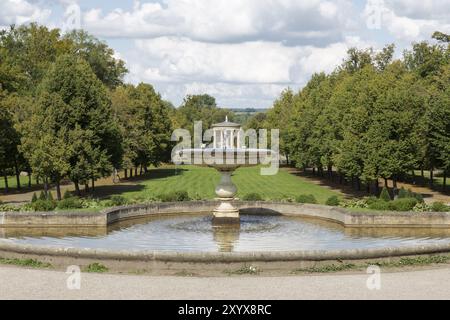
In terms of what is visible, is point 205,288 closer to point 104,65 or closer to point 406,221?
point 406,221

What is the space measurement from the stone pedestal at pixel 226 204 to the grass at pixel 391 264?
1301 centimetres

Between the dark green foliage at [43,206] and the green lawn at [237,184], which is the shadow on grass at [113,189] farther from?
the dark green foliage at [43,206]

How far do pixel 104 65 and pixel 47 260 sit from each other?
272ft

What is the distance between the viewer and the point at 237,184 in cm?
7419

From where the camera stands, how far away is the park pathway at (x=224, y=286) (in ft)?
59.2

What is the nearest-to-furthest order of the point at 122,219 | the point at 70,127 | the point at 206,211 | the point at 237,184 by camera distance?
the point at 122,219, the point at 206,211, the point at 70,127, the point at 237,184

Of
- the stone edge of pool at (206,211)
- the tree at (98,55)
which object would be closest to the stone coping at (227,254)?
the stone edge of pool at (206,211)

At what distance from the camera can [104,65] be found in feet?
339

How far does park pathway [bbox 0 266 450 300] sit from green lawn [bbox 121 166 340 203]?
34.7 m

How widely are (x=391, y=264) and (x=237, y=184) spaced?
169 ft

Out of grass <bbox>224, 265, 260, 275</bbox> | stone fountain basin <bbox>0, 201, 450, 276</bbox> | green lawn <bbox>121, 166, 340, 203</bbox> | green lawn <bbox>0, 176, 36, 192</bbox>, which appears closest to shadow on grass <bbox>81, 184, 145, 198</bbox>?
green lawn <bbox>121, 166, 340, 203</bbox>

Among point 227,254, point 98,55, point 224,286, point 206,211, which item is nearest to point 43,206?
point 206,211

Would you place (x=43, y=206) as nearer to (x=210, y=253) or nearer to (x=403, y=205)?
(x=210, y=253)
